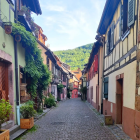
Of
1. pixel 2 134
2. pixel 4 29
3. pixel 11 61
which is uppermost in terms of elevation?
pixel 4 29

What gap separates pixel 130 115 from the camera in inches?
215

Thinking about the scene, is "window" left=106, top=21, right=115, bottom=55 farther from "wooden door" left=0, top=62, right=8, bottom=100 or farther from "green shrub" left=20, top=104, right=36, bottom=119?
"wooden door" left=0, top=62, right=8, bottom=100

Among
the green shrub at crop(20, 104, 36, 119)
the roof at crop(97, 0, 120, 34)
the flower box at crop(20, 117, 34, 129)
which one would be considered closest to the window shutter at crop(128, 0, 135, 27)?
the roof at crop(97, 0, 120, 34)

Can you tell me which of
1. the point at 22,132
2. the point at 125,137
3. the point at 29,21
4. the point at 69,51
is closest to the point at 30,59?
the point at 29,21

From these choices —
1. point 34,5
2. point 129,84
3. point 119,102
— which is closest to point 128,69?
point 129,84

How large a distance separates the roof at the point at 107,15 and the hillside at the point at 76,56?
71988 mm

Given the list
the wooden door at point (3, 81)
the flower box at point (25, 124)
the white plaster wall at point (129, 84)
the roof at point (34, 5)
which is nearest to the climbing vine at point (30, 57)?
the wooden door at point (3, 81)

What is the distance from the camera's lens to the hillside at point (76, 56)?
83.7 m

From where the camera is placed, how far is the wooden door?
6355 millimetres

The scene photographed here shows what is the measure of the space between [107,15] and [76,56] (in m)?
76.9

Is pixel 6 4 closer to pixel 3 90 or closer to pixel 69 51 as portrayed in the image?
pixel 3 90

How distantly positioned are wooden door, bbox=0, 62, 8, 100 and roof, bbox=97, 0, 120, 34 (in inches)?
198

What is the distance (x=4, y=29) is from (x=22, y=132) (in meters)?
3.79

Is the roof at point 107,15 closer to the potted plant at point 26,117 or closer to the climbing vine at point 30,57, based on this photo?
the climbing vine at point 30,57
